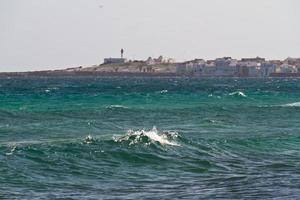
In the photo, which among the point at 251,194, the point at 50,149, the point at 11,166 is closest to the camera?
the point at 251,194

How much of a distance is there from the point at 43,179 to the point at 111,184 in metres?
1.88

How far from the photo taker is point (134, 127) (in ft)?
135

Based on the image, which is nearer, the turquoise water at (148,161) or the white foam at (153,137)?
the turquoise water at (148,161)

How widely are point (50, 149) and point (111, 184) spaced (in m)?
7.21

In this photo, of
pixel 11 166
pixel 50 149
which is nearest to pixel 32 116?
pixel 50 149

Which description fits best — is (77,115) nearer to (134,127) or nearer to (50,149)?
(134,127)

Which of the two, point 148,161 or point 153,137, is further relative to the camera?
point 153,137

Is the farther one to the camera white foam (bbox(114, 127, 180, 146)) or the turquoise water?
white foam (bbox(114, 127, 180, 146))

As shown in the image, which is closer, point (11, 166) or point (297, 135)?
point (11, 166)

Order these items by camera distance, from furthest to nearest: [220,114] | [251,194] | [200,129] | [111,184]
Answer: [220,114] → [200,129] → [111,184] → [251,194]

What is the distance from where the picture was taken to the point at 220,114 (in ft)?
172

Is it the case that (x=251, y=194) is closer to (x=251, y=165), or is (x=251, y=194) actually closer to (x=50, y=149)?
(x=251, y=165)

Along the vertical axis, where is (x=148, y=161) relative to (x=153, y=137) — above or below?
below

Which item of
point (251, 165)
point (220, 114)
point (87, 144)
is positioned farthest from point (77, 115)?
point (251, 165)
